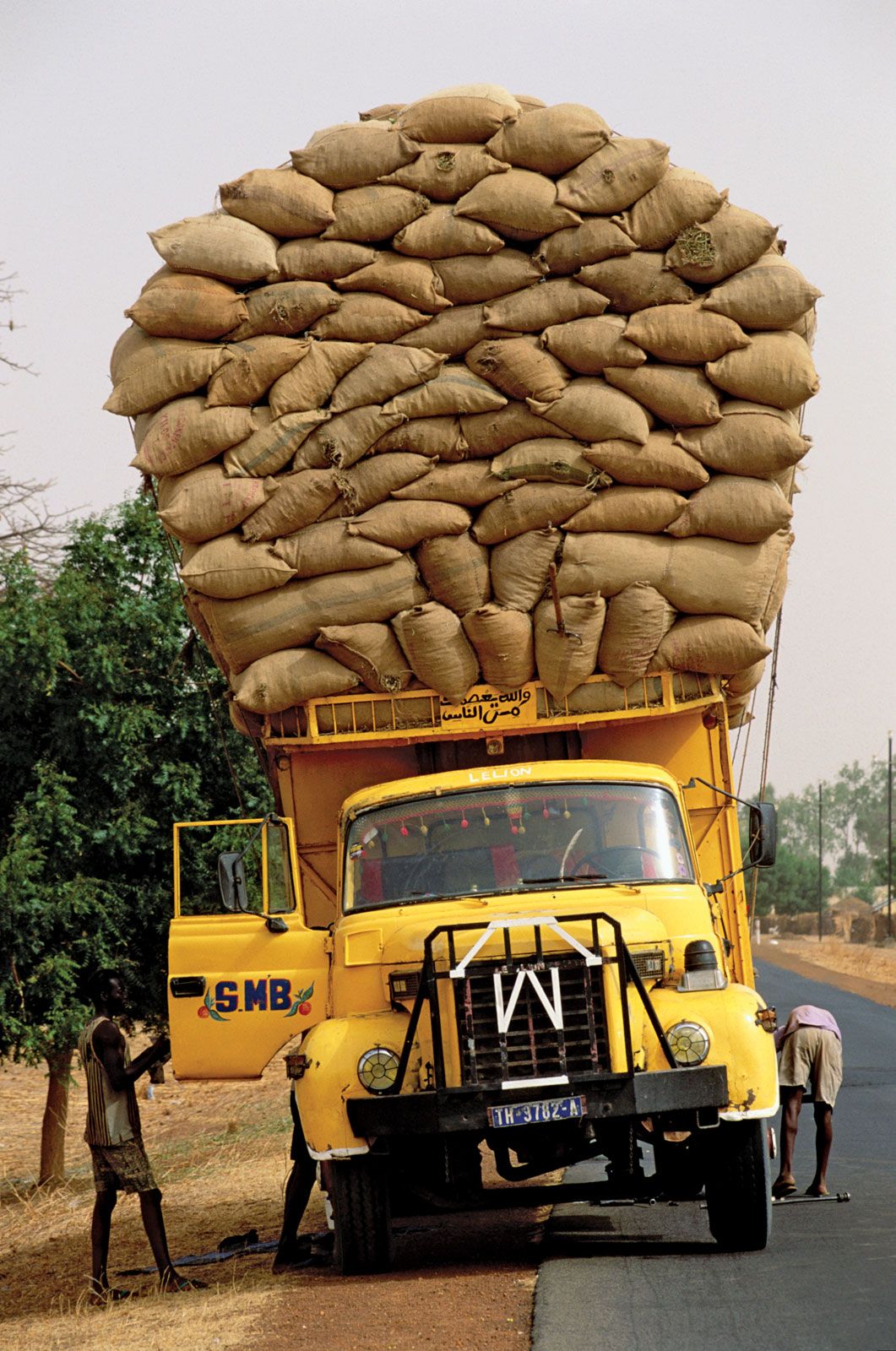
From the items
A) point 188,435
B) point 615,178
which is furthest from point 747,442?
point 188,435

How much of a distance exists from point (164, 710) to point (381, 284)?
6509 mm

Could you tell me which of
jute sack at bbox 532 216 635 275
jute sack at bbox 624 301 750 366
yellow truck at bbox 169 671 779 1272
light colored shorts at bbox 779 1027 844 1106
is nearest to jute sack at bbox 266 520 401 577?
yellow truck at bbox 169 671 779 1272

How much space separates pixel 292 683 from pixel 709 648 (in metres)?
2.46

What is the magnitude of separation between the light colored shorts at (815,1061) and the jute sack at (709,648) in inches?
86.3

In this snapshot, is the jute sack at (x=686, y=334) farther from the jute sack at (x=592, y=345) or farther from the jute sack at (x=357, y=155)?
the jute sack at (x=357, y=155)

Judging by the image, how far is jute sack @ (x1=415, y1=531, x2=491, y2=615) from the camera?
10039 mm

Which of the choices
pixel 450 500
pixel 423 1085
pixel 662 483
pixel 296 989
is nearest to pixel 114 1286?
pixel 296 989

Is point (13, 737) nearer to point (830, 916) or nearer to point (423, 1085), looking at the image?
point (423, 1085)

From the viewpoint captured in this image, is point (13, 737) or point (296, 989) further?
point (13, 737)

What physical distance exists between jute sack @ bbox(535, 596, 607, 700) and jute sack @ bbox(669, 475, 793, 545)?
0.77m

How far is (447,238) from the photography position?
33.6ft

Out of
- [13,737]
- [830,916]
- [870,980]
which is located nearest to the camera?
[13,737]

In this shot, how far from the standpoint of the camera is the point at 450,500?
10.2 metres

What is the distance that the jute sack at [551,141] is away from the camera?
1024 centimetres
